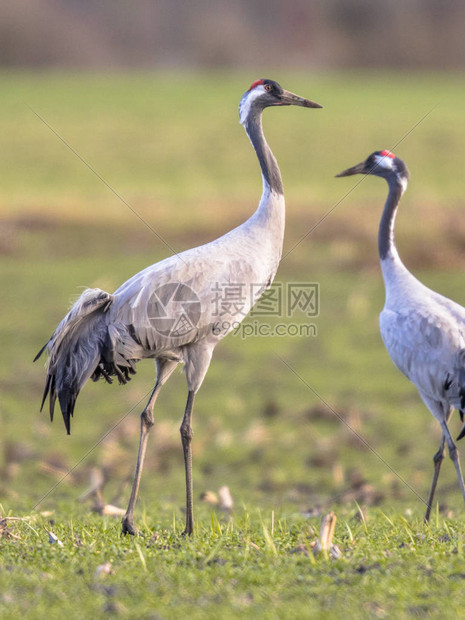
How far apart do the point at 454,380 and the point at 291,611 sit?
8.20 feet

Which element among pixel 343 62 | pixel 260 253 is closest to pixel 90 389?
pixel 260 253

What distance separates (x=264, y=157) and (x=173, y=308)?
1.31m

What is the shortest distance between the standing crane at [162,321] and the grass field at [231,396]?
849 mm

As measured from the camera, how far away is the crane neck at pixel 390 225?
260 inches

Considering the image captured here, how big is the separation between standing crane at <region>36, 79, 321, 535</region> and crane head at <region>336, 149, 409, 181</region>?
135cm

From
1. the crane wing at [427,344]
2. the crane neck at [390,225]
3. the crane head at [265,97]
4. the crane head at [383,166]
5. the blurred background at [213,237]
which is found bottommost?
the blurred background at [213,237]

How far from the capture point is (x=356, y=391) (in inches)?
438

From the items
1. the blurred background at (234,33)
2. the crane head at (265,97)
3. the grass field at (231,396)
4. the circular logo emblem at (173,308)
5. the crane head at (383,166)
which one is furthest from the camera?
the blurred background at (234,33)

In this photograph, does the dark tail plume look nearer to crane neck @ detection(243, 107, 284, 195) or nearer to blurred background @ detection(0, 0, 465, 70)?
crane neck @ detection(243, 107, 284, 195)

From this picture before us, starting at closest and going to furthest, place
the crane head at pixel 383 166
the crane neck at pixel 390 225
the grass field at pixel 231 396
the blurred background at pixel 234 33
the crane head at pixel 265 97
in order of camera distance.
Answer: the grass field at pixel 231 396 → the crane head at pixel 265 97 → the crane neck at pixel 390 225 → the crane head at pixel 383 166 → the blurred background at pixel 234 33

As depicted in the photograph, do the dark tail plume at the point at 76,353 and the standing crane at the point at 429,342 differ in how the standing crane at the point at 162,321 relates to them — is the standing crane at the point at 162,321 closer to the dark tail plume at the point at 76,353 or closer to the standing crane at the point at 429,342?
the dark tail plume at the point at 76,353

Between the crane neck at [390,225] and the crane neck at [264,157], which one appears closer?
the crane neck at [264,157]

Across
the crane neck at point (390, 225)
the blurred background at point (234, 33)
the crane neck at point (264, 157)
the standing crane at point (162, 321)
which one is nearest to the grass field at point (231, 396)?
the standing crane at point (162, 321)

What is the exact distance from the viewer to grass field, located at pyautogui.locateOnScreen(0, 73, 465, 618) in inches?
161
